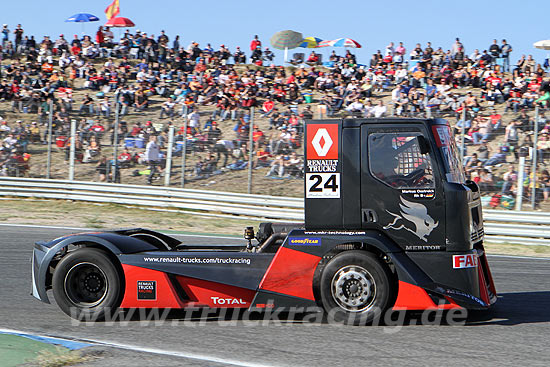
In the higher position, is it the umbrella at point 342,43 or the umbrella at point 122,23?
the umbrella at point 122,23

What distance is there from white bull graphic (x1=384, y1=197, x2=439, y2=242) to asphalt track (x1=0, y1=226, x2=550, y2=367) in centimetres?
87

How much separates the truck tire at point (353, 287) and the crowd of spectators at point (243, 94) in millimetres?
8097

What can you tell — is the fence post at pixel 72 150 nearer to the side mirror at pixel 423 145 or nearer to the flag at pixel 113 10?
the side mirror at pixel 423 145

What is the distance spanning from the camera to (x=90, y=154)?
1709 cm

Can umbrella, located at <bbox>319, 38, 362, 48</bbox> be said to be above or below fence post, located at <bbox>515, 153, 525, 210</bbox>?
above

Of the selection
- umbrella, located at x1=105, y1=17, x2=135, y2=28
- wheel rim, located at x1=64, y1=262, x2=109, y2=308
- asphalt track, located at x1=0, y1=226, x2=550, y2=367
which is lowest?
asphalt track, located at x1=0, y1=226, x2=550, y2=367

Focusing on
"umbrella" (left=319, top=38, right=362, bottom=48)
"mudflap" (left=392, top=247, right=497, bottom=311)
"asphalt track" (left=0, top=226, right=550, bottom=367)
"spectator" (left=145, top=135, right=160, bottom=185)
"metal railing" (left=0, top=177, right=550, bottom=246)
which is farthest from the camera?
"umbrella" (left=319, top=38, right=362, bottom=48)

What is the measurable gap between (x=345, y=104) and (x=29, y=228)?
37.1ft

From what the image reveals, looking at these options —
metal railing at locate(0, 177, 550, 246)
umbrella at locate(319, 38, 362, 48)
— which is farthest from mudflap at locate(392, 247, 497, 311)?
umbrella at locate(319, 38, 362, 48)

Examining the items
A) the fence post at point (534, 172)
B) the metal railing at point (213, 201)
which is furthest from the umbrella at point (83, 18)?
the fence post at point (534, 172)

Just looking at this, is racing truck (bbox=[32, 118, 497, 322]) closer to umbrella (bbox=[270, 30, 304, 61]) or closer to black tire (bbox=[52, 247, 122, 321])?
black tire (bbox=[52, 247, 122, 321])

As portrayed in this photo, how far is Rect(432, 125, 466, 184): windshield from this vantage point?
20.3 feet

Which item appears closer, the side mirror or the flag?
the side mirror

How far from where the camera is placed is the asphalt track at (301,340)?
16.5 feet
